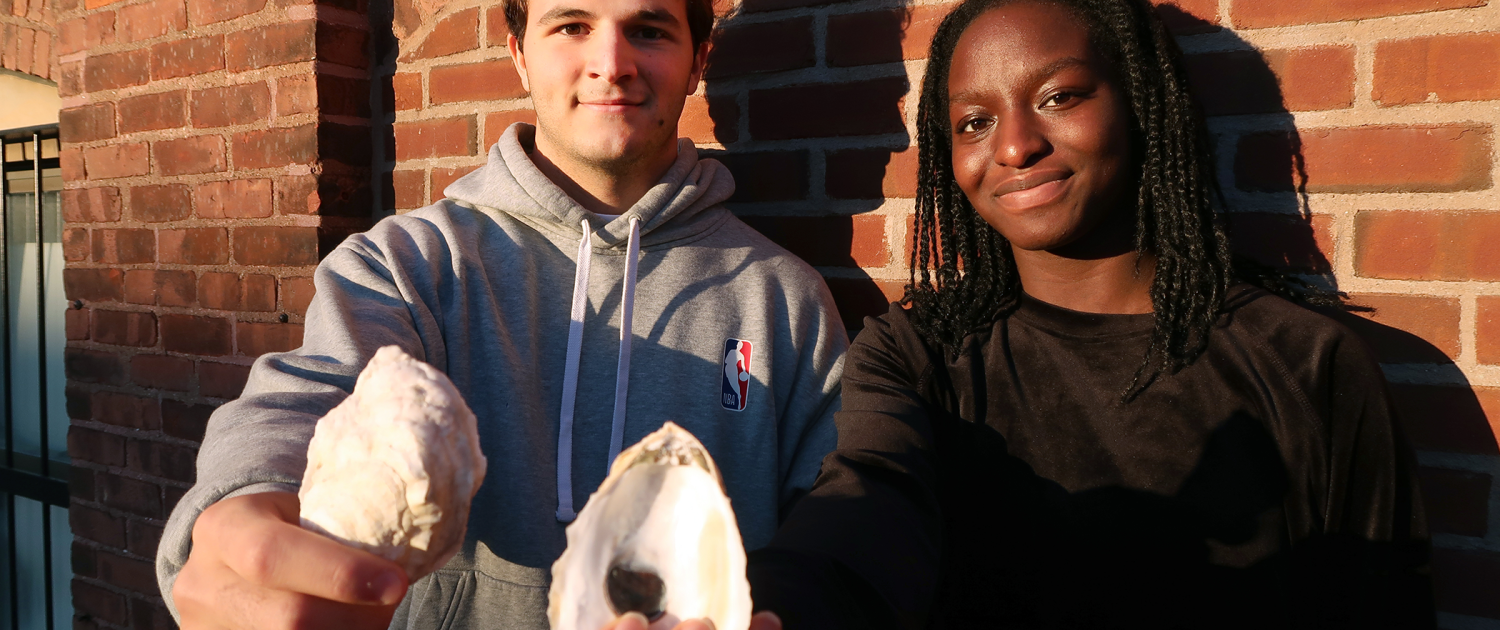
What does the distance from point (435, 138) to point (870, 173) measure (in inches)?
47.2

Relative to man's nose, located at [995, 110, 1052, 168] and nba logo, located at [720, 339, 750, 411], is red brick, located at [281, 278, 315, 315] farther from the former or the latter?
man's nose, located at [995, 110, 1052, 168]

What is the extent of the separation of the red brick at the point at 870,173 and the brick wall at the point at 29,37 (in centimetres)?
281

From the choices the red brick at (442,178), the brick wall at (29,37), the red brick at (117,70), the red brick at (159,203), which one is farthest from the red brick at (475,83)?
the brick wall at (29,37)

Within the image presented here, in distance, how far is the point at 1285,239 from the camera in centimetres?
141

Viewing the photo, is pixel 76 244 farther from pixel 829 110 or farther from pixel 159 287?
pixel 829 110

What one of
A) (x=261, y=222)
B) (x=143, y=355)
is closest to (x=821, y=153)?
(x=261, y=222)

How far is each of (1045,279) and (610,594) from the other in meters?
0.91

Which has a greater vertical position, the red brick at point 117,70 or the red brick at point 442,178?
the red brick at point 117,70

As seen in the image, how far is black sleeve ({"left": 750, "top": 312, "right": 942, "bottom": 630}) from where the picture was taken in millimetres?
1024

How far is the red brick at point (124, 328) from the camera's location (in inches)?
103

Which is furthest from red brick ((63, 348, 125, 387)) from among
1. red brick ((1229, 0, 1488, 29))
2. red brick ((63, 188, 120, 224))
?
red brick ((1229, 0, 1488, 29))

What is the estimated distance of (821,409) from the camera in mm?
1640

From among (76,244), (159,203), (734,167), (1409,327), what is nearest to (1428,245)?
(1409,327)

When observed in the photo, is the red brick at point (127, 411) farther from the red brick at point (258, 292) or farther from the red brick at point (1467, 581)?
the red brick at point (1467, 581)
